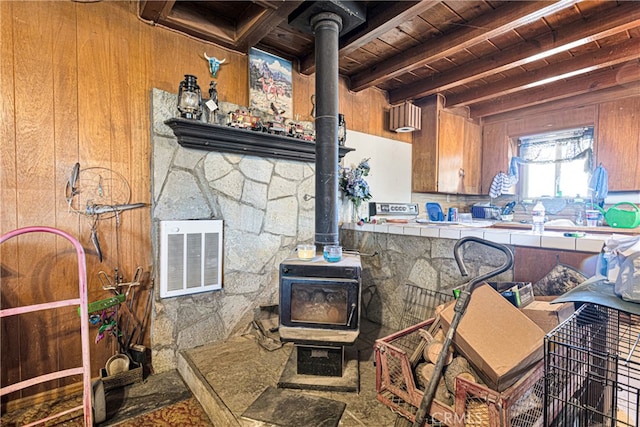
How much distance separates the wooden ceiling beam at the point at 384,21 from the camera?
1921mm

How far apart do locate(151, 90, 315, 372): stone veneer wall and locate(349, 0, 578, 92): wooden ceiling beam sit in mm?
1190

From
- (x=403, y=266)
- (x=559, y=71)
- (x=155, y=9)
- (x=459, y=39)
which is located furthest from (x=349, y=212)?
(x=559, y=71)

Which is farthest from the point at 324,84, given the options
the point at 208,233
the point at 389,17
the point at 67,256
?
the point at 67,256

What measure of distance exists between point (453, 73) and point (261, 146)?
221 cm

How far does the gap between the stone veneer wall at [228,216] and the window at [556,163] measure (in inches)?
128

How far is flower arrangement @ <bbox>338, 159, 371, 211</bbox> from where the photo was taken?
122 inches

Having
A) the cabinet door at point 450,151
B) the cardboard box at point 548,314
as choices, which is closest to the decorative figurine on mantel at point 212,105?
the cardboard box at point 548,314

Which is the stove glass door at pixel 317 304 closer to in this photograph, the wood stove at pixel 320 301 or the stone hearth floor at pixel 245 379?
the wood stove at pixel 320 301

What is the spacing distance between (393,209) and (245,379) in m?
2.49

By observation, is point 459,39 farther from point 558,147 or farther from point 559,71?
point 558,147

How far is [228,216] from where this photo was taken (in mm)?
2398

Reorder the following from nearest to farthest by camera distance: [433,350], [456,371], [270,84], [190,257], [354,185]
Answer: [456,371] < [433,350] < [190,257] < [270,84] < [354,185]

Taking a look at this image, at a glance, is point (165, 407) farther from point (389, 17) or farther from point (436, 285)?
point (389, 17)

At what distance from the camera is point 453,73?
10.3 ft
